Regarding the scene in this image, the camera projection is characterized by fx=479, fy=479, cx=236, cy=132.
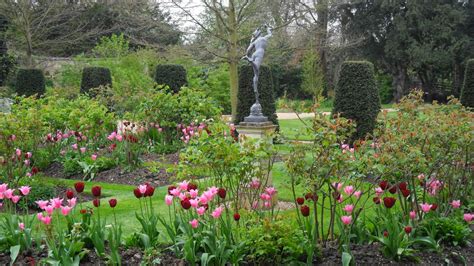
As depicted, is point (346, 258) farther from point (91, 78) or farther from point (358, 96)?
point (91, 78)

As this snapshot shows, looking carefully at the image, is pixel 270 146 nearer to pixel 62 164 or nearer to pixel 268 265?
pixel 268 265

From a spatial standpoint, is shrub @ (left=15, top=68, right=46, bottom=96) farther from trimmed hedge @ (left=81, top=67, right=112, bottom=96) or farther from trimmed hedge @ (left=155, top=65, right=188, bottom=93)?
trimmed hedge @ (left=155, top=65, right=188, bottom=93)

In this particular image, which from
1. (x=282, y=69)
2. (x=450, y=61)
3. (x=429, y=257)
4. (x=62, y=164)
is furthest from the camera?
(x=282, y=69)

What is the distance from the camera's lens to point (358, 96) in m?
10.2

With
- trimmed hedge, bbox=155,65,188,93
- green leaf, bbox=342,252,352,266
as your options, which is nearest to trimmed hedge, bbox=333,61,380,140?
trimmed hedge, bbox=155,65,188,93

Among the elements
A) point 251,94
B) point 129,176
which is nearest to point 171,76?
point 251,94

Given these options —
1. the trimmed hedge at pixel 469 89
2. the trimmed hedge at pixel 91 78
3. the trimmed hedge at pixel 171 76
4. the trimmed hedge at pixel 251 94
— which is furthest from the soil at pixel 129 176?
the trimmed hedge at pixel 469 89

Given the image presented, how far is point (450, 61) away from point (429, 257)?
24.2 meters

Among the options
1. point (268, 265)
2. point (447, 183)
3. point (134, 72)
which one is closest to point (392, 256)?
point (268, 265)

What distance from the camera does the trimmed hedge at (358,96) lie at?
10.2 metres

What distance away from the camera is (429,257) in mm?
3527

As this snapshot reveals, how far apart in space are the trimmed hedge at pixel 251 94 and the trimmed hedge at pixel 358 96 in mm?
2183

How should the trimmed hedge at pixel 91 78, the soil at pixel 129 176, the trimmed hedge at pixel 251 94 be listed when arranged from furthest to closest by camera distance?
1. the trimmed hedge at pixel 91 78
2. the trimmed hedge at pixel 251 94
3. the soil at pixel 129 176

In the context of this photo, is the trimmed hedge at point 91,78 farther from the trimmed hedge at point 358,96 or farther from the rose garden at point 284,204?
the rose garden at point 284,204
